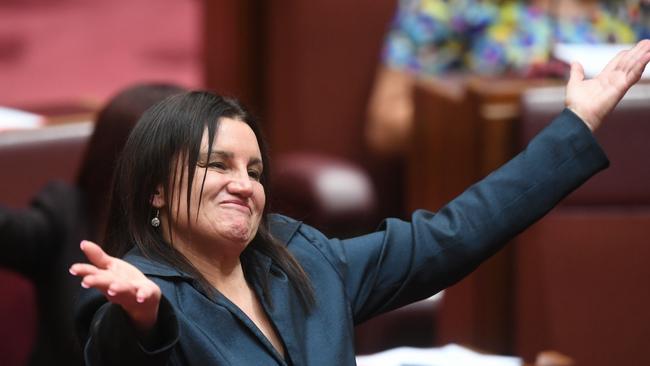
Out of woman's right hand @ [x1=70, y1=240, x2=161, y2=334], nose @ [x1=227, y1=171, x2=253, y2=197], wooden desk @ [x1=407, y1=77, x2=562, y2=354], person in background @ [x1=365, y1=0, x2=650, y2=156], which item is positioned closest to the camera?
woman's right hand @ [x1=70, y1=240, x2=161, y2=334]

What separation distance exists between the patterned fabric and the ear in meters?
0.85

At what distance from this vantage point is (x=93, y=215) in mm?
1070

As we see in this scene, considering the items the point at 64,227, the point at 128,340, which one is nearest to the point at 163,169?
the point at 128,340

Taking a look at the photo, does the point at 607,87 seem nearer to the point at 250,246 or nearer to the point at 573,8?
the point at 250,246

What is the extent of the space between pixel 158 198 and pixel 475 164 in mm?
523

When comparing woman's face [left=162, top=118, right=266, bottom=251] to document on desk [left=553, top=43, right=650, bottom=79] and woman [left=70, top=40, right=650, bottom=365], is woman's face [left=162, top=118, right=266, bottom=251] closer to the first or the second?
woman [left=70, top=40, right=650, bottom=365]

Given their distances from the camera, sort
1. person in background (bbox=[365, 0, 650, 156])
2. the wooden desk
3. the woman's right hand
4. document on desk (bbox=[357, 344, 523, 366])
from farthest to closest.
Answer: person in background (bbox=[365, 0, 650, 156]), the wooden desk, document on desk (bbox=[357, 344, 523, 366]), the woman's right hand

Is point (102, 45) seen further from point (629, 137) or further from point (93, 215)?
point (629, 137)

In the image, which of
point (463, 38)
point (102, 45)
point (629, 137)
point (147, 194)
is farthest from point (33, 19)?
point (147, 194)

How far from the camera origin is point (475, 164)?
1179 mm

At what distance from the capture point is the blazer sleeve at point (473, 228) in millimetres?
765

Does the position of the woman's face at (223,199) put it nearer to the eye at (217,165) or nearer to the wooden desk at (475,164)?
the eye at (217,165)

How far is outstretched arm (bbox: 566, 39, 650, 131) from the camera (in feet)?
2.51

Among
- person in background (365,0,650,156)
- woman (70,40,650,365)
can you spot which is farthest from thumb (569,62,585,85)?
person in background (365,0,650,156)
